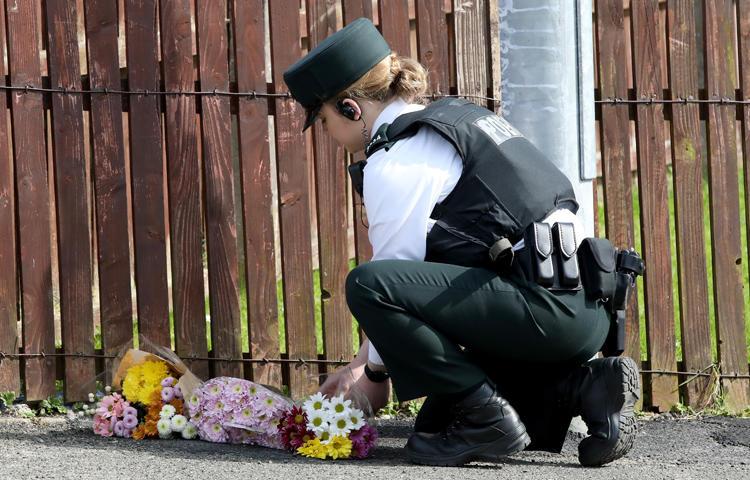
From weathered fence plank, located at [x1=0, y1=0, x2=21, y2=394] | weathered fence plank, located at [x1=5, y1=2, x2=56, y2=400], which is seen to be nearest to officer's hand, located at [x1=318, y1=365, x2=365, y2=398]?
weathered fence plank, located at [x1=5, y1=2, x2=56, y2=400]

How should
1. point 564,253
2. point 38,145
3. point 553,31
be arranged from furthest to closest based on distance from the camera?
point 38,145 < point 553,31 < point 564,253

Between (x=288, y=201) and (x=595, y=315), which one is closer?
(x=595, y=315)

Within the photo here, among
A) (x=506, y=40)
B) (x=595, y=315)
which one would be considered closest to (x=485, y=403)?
(x=595, y=315)

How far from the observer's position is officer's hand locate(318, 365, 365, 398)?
12.2 feet

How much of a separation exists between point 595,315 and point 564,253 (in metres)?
0.26

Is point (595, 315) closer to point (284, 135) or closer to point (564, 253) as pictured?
point (564, 253)

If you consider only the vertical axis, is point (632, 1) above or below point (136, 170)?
above

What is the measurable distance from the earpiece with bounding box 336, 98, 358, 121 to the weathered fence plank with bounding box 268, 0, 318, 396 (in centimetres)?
80

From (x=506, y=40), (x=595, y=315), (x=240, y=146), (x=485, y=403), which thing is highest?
(x=506, y=40)

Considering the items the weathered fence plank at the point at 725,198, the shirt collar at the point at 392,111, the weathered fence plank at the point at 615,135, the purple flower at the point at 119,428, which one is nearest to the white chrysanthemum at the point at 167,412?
the purple flower at the point at 119,428

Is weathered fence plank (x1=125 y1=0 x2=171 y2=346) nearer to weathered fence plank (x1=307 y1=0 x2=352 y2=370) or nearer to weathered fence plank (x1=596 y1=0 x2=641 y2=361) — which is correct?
weathered fence plank (x1=307 y1=0 x2=352 y2=370)

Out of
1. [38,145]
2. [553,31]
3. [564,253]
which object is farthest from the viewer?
[38,145]

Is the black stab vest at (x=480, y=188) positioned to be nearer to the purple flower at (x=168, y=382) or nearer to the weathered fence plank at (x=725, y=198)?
the purple flower at (x=168, y=382)

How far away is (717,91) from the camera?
14.5ft
